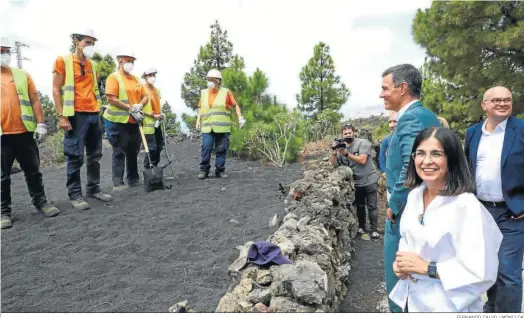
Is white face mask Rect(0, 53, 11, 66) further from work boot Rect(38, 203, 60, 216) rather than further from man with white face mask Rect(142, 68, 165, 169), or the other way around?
man with white face mask Rect(142, 68, 165, 169)

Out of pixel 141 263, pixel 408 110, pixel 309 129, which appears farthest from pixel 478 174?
pixel 309 129

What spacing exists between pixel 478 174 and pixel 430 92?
7820mm

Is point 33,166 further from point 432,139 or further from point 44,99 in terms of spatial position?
point 44,99

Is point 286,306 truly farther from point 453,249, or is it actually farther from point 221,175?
point 221,175

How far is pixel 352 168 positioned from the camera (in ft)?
14.7

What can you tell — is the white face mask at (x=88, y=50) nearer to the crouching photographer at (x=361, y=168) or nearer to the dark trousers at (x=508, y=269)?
the crouching photographer at (x=361, y=168)

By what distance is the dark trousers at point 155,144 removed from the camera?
5.59 metres

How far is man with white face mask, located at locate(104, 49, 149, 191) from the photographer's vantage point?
4.89m

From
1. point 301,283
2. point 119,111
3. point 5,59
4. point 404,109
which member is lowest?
point 301,283

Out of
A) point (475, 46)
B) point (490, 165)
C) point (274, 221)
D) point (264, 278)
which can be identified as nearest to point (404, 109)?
point (490, 165)

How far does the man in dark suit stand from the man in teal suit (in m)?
0.70

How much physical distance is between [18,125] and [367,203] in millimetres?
3842

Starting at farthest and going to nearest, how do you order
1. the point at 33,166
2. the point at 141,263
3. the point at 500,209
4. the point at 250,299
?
the point at 33,166 < the point at 141,263 < the point at 500,209 < the point at 250,299

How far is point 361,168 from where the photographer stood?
173 inches
